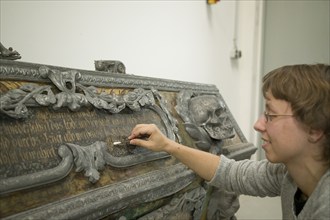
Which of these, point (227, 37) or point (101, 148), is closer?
point (101, 148)

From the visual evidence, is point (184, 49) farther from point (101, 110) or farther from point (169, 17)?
point (101, 110)

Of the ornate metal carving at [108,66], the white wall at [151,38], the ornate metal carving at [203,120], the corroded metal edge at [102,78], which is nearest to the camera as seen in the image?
the corroded metal edge at [102,78]

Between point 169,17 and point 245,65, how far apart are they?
135 centimetres

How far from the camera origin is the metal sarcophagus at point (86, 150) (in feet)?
2.44

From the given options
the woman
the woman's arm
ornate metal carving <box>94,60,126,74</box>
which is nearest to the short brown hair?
the woman

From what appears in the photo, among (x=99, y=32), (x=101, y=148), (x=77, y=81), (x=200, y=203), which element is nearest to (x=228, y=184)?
(x=200, y=203)

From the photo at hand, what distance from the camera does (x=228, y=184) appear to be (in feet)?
3.87

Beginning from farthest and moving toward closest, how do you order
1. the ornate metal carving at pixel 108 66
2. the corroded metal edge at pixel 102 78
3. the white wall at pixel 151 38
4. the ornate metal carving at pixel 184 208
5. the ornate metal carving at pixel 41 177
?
the white wall at pixel 151 38
the ornate metal carving at pixel 108 66
the ornate metal carving at pixel 184 208
the corroded metal edge at pixel 102 78
the ornate metal carving at pixel 41 177

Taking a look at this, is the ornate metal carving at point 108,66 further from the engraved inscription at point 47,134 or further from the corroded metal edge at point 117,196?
the corroded metal edge at point 117,196

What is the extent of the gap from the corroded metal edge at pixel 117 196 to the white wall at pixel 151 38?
0.86m

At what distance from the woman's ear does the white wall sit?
3.98 ft

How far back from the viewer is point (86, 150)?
2.89 feet

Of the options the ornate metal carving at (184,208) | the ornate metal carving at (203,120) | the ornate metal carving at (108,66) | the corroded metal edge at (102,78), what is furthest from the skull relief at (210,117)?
the ornate metal carving at (108,66)

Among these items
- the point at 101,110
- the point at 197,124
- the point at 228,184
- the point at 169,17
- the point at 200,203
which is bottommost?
the point at 200,203
